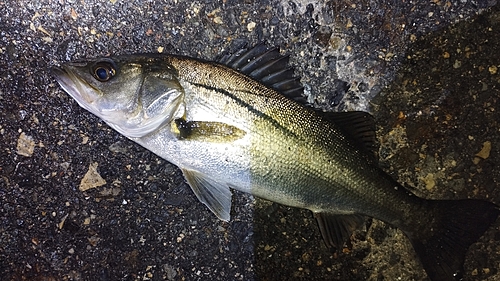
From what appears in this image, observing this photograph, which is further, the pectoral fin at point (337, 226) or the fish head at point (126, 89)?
the pectoral fin at point (337, 226)

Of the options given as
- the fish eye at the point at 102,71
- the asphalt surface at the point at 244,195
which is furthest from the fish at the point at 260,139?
the asphalt surface at the point at 244,195

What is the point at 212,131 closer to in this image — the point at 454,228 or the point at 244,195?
the point at 244,195

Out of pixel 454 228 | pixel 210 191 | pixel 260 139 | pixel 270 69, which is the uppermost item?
pixel 270 69

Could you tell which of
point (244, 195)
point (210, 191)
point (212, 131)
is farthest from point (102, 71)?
point (244, 195)

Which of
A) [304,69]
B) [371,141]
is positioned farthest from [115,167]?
[371,141]

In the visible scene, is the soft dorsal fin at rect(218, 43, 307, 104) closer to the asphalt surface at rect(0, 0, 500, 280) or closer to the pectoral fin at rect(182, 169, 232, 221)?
the asphalt surface at rect(0, 0, 500, 280)

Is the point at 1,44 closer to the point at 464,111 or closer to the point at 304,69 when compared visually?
the point at 304,69

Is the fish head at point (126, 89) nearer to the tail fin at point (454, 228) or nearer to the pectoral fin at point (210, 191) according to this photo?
the pectoral fin at point (210, 191)
